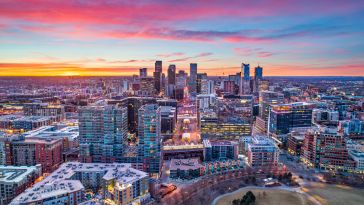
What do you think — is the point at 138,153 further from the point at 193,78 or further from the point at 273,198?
the point at 193,78

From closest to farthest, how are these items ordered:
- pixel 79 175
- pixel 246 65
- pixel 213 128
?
pixel 79 175, pixel 213 128, pixel 246 65

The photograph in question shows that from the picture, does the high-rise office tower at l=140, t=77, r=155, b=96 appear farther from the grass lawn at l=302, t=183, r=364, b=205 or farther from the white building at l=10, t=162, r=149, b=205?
the grass lawn at l=302, t=183, r=364, b=205

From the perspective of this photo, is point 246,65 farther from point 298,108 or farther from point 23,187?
point 23,187

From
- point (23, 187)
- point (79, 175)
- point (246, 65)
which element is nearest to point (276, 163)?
point (79, 175)

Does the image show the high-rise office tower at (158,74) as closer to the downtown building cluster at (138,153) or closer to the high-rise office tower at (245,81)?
the high-rise office tower at (245,81)

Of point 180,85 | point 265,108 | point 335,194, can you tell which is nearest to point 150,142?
point 335,194

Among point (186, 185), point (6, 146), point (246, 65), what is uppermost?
point (246, 65)
